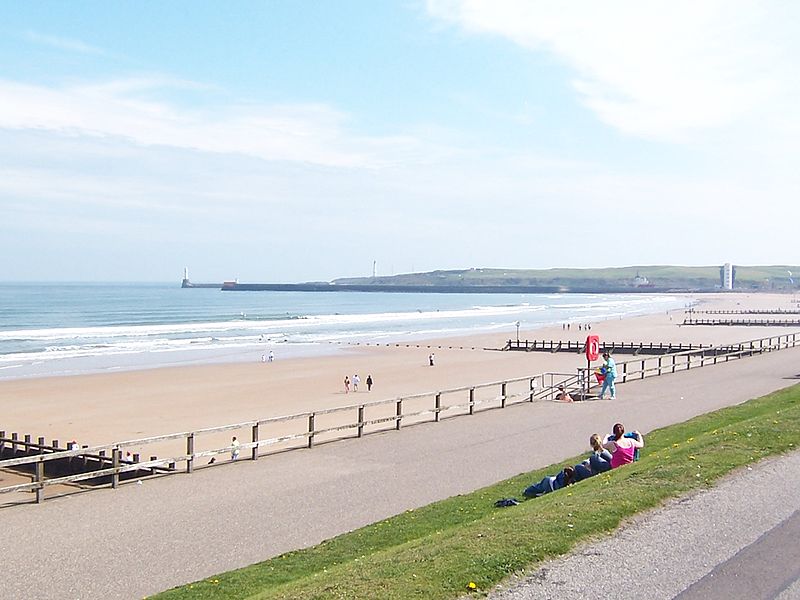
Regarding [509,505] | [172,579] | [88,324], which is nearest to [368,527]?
[509,505]

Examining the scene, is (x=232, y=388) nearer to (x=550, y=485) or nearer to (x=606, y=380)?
(x=606, y=380)

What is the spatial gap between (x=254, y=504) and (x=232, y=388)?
2688 centimetres

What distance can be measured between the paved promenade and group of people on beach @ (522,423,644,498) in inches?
68.4

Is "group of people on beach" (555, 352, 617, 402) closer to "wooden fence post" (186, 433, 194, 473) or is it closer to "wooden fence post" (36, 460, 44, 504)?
"wooden fence post" (186, 433, 194, 473)

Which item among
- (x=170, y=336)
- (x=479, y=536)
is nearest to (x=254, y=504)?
(x=479, y=536)

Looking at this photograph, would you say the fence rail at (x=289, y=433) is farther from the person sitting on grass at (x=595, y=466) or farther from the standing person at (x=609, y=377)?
the person sitting on grass at (x=595, y=466)

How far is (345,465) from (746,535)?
828 cm

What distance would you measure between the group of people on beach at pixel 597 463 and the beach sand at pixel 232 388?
658 inches

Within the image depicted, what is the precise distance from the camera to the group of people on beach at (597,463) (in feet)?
37.3

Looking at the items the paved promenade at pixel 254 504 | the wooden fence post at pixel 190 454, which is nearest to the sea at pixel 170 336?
the wooden fence post at pixel 190 454

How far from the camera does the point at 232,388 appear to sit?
125 ft

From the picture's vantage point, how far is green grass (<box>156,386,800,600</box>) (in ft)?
21.7

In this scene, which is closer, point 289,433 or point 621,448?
point 621,448

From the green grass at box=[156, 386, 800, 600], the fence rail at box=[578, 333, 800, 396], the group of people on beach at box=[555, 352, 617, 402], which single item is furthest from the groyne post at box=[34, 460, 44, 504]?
the fence rail at box=[578, 333, 800, 396]
